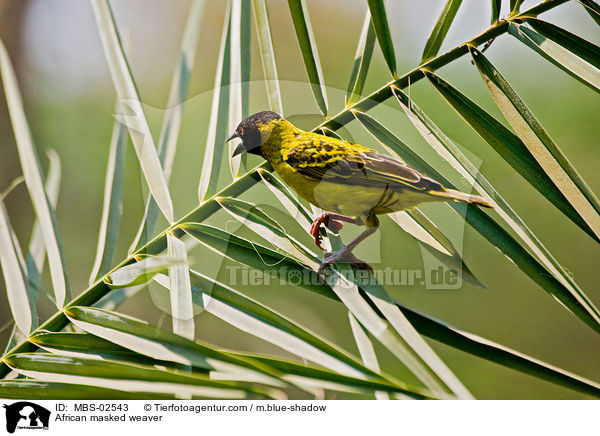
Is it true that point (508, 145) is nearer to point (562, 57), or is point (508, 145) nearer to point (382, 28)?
point (562, 57)

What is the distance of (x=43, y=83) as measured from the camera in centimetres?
85

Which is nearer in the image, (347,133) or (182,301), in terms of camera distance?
(182,301)

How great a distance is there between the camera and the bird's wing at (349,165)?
0.64 meters

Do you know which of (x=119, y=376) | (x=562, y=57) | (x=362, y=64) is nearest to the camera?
(x=119, y=376)

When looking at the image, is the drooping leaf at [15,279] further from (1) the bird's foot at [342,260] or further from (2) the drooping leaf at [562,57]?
(2) the drooping leaf at [562,57]

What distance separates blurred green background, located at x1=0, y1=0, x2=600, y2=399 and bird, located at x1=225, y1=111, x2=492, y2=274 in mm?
27

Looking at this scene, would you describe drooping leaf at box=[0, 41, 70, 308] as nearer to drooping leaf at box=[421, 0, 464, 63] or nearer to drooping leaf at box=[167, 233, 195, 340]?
drooping leaf at box=[167, 233, 195, 340]

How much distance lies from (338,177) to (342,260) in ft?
0.43

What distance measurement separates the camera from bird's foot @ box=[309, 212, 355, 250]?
2.29ft

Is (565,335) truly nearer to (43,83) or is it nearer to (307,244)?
(307,244)

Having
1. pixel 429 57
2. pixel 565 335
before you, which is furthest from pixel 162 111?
pixel 565 335

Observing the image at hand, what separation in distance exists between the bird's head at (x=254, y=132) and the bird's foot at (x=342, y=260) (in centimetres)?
21

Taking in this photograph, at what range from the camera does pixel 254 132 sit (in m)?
0.72
